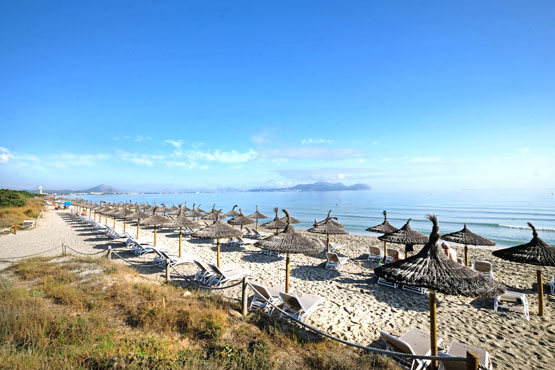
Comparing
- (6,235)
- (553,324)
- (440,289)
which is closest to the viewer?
(440,289)

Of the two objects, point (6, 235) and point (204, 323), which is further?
point (6, 235)

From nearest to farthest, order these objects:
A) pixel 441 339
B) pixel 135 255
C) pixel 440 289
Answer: pixel 440 289 → pixel 441 339 → pixel 135 255

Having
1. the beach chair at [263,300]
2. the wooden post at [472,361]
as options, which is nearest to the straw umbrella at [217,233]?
the beach chair at [263,300]

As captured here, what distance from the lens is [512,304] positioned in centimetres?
606

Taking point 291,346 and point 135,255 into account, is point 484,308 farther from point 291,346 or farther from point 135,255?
point 135,255

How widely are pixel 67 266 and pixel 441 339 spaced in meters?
10.5

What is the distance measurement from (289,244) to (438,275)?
3.34m

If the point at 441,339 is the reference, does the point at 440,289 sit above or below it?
above

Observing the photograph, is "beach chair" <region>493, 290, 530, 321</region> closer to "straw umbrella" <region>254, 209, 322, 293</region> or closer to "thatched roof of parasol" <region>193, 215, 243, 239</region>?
"straw umbrella" <region>254, 209, 322, 293</region>

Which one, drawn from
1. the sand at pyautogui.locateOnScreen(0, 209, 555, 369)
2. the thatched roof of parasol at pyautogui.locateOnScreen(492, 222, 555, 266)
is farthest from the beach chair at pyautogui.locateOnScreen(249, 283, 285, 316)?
the thatched roof of parasol at pyautogui.locateOnScreen(492, 222, 555, 266)

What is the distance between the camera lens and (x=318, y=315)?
5.42 metres

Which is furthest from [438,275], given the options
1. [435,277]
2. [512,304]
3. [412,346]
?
[512,304]

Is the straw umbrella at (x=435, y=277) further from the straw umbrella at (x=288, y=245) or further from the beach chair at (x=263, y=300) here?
the beach chair at (x=263, y=300)

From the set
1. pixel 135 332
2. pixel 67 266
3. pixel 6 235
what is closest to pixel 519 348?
pixel 135 332
